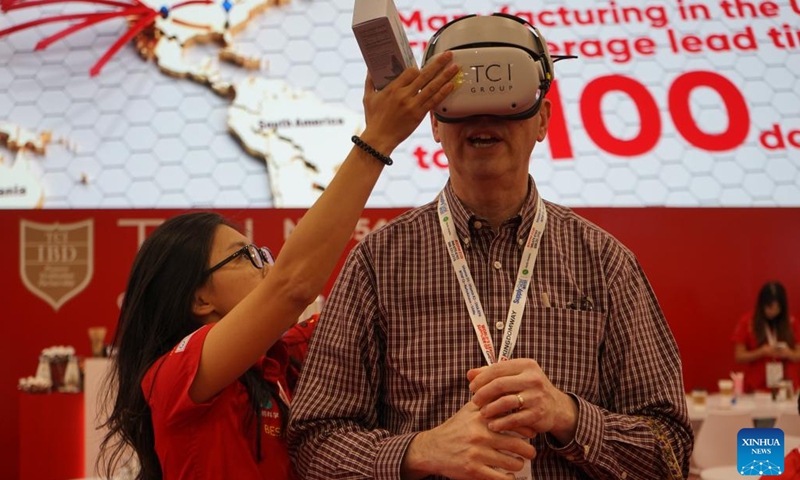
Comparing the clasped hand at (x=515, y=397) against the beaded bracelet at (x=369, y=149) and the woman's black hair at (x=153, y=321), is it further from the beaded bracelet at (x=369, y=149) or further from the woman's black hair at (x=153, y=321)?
the woman's black hair at (x=153, y=321)

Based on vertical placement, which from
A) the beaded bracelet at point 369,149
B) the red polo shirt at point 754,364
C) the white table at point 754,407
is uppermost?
the beaded bracelet at point 369,149

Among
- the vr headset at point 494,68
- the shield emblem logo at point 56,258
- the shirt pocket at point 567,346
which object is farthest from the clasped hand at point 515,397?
the shield emblem logo at point 56,258

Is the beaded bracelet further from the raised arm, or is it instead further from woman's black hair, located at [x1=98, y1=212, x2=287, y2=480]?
woman's black hair, located at [x1=98, y1=212, x2=287, y2=480]

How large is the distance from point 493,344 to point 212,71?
528 centimetres

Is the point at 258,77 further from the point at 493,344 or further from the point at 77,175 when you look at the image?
the point at 493,344

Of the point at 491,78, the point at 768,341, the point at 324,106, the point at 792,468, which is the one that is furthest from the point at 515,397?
the point at 324,106

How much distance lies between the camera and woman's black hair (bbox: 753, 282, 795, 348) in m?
5.39

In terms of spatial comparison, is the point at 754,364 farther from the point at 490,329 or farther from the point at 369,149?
the point at 369,149

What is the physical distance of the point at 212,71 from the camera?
627cm

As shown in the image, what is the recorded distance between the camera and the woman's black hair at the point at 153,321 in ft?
5.31

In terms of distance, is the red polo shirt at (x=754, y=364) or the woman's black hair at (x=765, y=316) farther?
the red polo shirt at (x=754, y=364)

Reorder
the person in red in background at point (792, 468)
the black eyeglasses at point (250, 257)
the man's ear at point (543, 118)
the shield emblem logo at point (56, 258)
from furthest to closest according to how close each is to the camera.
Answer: the shield emblem logo at point (56, 258)
the person in red in background at point (792, 468)
the black eyeglasses at point (250, 257)
the man's ear at point (543, 118)

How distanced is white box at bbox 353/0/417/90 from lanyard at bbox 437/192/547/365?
36 cm

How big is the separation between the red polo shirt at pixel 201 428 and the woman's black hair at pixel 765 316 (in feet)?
15.0
